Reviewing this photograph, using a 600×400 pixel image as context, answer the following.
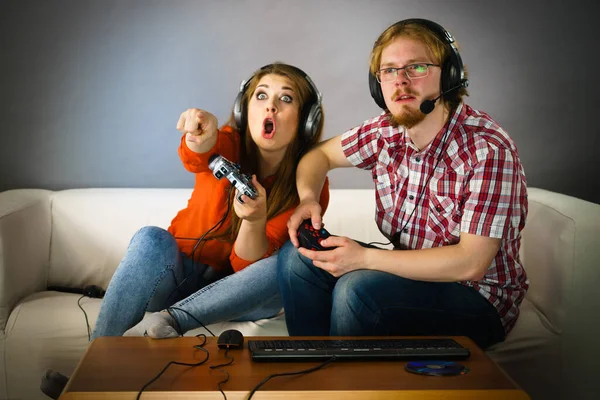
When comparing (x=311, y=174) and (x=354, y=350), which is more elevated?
(x=311, y=174)

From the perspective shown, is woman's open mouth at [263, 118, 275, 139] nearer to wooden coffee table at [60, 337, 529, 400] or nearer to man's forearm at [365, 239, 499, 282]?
man's forearm at [365, 239, 499, 282]

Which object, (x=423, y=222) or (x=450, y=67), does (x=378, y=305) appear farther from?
(x=450, y=67)

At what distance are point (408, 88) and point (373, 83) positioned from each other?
11 centimetres

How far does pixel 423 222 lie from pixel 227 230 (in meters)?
0.62

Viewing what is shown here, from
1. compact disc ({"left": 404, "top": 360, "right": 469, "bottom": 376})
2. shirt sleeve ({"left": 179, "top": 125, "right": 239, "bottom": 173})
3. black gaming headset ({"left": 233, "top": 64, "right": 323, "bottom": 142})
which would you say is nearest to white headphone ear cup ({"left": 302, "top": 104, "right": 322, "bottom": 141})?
black gaming headset ({"left": 233, "top": 64, "right": 323, "bottom": 142})

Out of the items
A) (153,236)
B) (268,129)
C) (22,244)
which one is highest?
(268,129)

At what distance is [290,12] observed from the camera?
2473mm

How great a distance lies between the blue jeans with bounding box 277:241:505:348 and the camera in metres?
1.48

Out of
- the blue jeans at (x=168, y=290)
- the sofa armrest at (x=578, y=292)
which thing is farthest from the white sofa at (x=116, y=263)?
the blue jeans at (x=168, y=290)

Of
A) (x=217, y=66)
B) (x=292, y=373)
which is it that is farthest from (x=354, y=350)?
(x=217, y=66)

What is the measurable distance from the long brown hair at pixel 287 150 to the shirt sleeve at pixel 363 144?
5.6 inches

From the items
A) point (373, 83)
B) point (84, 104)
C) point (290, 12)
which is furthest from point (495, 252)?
point (84, 104)

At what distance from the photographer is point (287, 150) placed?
197cm

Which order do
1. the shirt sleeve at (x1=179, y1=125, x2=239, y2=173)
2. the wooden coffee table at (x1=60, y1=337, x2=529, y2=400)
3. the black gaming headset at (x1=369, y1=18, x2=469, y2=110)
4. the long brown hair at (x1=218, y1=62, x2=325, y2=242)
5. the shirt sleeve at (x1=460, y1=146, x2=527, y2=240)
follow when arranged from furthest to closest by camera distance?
the long brown hair at (x1=218, y1=62, x2=325, y2=242) → the shirt sleeve at (x1=179, y1=125, x2=239, y2=173) → the black gaming headset at (x1=369, y1=18, x2=469, y2=110) → the shirt sleeve at (x1=460, y1=146, x2=527, y2=240) → the wooden coffee table at (x1=60, y1=337, x2=529, y2=400)
